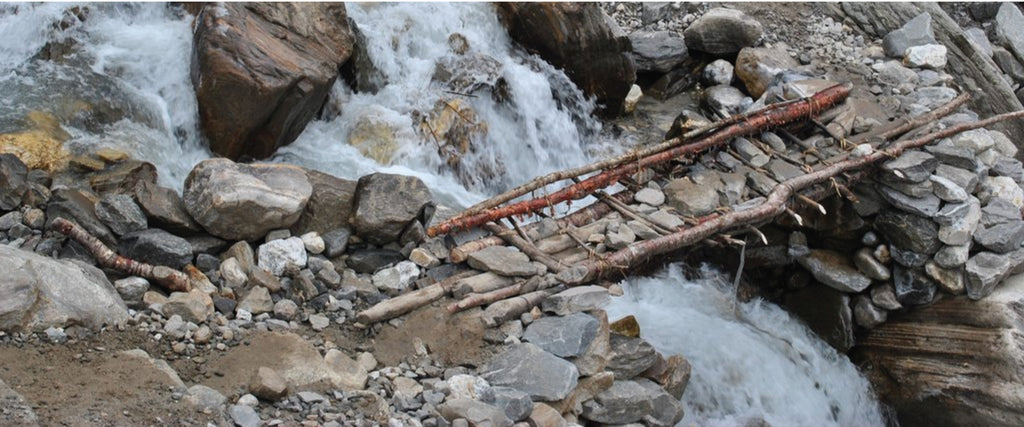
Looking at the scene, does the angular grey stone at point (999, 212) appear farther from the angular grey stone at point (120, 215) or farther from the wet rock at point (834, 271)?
the angular grey stone at point (120, 215)

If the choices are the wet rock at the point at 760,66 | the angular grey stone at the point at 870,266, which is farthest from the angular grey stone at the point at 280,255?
the wet rock at the point at 760,66

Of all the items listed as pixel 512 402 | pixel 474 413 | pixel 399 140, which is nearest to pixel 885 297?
pixel 512 402

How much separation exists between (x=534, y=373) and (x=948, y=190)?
3748 millimetres

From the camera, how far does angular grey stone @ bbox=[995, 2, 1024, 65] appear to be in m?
10.4

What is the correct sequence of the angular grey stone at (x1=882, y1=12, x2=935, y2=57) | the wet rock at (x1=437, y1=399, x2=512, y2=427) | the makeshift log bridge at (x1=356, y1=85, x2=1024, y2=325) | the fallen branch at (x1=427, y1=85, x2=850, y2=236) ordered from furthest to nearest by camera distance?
the angular grey stone at (x1=882, y1=12, x2=935, y2=57) < the fallen branch at (x1=427, y1=85, x2=850, y2=236) < the makeshift log bridge at (x1=356, y1=85, x2=1024, y2=325) < the wet rock at (x1=437, y1=399, x2=512, y2=427)

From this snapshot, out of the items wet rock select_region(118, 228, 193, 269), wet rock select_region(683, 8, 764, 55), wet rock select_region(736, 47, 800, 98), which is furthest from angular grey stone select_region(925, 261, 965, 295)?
wet rock select_region(118, 228, 193, 269)

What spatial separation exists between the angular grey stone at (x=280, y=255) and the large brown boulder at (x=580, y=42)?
12.6 feet

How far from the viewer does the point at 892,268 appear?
6.92m

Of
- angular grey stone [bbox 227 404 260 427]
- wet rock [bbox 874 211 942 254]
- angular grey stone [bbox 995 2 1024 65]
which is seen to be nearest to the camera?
angular grey stone [bbox 227 404 260 427]

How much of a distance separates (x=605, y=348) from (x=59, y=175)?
140 inches

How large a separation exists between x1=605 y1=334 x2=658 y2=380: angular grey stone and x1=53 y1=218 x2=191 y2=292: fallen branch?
2.38 m

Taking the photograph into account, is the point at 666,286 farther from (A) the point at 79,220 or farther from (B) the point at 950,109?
(A) the point at 79,220

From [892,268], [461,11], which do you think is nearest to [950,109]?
[892,268]

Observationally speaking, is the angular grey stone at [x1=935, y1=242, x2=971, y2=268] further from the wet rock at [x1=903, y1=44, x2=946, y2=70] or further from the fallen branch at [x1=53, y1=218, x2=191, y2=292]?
the fallen branch at [x1=53, y1=218, x2=191, y2=292]
